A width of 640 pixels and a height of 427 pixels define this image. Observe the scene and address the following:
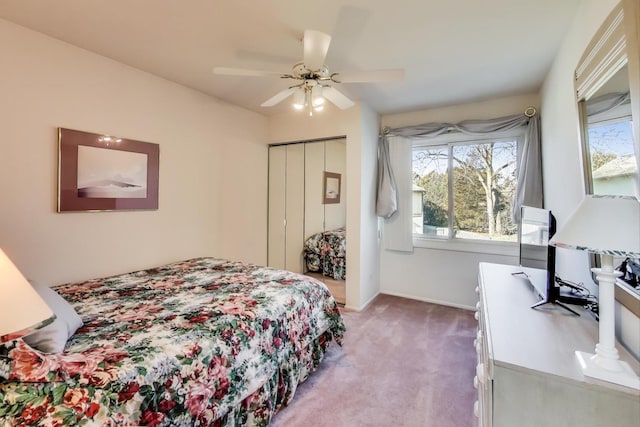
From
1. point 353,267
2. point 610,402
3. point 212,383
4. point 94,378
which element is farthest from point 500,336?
point 353,267

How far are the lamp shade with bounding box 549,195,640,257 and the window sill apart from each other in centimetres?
276

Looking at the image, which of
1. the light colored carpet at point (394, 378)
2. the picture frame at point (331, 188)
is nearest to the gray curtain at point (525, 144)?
the picture frame at point (331, 188)

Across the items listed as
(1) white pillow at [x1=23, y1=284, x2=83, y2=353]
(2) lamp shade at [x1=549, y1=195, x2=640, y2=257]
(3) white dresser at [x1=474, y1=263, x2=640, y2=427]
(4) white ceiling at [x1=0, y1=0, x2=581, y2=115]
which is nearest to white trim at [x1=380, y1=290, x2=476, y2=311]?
(3) white dresser at [x1=474, y1=263, x2=640, y2=427]

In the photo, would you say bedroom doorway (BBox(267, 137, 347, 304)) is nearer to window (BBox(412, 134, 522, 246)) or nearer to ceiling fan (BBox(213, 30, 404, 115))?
window (BBox(412, 134, 522, 246))

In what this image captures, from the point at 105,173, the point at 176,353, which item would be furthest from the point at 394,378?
the point at 105,173

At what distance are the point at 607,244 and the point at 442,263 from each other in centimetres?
301

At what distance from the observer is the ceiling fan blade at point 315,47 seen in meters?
1.65

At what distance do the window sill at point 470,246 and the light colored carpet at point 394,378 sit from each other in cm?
83

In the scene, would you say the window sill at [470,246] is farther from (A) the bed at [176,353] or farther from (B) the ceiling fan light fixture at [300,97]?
(B) the ceiling fan light fixture at [300,97]

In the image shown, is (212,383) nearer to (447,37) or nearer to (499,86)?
(447,37)

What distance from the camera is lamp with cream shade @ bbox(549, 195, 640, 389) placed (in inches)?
32.2

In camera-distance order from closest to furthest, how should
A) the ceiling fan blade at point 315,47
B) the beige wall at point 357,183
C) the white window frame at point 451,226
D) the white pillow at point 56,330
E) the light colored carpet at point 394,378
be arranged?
the white pillow at point 56,330 → the ceiling fan blade at point 315,47 → the light colored carpet at point 394,378 → the white window frame at point 451,226 → the beige wall at point 357,183

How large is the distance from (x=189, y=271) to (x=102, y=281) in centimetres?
64

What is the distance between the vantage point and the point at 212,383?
1395 mm
